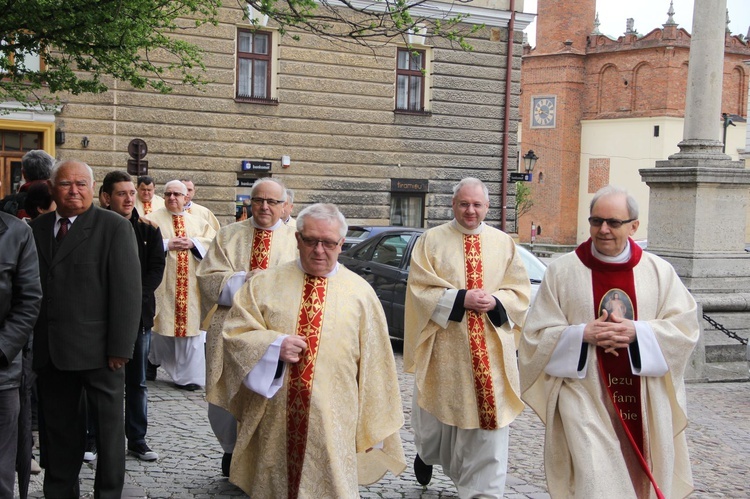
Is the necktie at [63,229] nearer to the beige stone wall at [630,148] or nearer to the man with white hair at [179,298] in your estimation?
the man with white hair at [179,298]

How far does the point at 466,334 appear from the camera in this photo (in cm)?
646

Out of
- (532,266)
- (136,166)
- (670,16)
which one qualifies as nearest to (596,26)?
(670,16)

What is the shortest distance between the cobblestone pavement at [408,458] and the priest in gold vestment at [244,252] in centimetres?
49

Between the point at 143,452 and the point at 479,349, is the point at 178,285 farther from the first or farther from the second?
the point at 479,349

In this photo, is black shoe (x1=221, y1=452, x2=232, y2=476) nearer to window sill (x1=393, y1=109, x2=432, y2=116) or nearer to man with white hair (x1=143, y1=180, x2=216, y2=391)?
man with white hair (x1=143, y1=180, x2=216, y2=391)

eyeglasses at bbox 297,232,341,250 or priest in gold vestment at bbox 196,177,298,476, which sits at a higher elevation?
eyeglasses at bbox 297,232,341,250

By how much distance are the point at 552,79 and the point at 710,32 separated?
44.6 metres

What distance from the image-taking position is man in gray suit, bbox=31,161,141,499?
5.53 meters

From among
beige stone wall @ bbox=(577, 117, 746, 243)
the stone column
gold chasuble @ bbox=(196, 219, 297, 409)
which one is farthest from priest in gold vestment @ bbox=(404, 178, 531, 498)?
beige stone wall @ bbox=(577, 117, 746, 243)

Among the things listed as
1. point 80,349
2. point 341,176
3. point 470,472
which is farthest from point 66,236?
point 341,176

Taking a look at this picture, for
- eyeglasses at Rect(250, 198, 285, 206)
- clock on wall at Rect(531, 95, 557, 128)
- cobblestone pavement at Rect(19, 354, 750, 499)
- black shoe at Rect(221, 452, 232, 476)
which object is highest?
clock on wall at Rect(531, 95, 557, 128)

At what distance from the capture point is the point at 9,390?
5.01 meters

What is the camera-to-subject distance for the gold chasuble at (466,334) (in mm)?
6387

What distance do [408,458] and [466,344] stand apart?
1.37 meters
